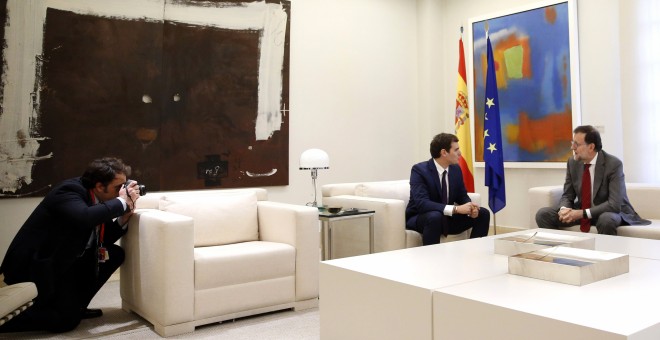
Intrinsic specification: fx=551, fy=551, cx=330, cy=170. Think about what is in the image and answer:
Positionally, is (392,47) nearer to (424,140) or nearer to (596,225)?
(424,140)

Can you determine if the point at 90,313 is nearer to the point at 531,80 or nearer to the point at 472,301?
the point at 472,301

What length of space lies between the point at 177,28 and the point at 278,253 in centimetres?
265

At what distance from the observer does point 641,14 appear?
5.17m

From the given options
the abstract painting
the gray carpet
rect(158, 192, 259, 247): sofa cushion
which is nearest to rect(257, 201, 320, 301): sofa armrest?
the gray carpet

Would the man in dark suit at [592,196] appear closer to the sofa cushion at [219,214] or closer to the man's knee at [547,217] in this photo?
the man's knee at [547,217]

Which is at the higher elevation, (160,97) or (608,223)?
(160,97)

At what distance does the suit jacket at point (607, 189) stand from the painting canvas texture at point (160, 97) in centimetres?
275

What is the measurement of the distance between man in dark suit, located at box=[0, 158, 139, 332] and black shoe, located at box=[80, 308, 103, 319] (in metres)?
0.04

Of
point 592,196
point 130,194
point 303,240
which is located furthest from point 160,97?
point 592,196

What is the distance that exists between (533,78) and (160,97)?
→ 152 inches

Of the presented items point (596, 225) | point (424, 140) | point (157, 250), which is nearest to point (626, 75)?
point (596, 225)

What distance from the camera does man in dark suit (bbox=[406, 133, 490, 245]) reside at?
4078mm

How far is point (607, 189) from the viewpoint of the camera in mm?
4242

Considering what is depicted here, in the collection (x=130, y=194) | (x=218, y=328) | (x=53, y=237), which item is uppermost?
(x=130, y=194)
